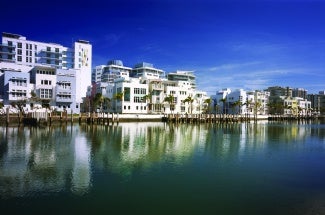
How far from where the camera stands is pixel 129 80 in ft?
334

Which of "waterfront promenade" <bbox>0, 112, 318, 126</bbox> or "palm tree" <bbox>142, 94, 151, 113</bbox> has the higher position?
"palm tree" <bbox>142, 94, 151, 113</bbox>

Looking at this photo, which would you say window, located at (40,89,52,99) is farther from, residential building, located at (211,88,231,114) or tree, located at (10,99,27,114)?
residential building, located at (211,88,231,114)

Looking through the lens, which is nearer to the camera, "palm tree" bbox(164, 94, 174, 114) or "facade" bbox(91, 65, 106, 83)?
"palm tree" bbox(164, 94, 174, 114)

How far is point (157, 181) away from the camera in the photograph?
72.5 feet

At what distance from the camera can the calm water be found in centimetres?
1703

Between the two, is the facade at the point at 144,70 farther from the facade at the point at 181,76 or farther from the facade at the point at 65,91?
the facade at the point at 65,91

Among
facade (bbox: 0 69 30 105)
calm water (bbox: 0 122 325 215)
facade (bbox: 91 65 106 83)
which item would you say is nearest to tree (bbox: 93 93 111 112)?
facade (bbox: 0 69 30 105)

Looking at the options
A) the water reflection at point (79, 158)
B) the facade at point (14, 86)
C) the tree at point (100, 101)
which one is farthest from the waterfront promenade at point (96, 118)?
the water reflection at point (79, 158)

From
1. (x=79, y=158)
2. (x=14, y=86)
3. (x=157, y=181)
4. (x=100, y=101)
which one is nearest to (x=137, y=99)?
(x=100, y=101)

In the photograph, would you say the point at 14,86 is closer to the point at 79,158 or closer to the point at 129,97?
the point at 129,97

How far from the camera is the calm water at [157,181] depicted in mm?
17031

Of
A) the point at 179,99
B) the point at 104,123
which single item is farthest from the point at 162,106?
the point at 104,123

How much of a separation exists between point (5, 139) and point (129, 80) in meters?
62.3

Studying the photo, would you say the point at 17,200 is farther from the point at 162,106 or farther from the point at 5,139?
the point at 162,106
